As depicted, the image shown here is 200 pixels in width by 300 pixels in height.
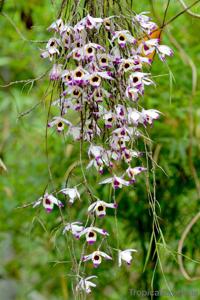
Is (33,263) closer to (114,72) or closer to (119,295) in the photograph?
(119,295)

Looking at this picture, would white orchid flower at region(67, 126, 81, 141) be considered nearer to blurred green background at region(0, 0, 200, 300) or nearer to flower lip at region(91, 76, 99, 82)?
flower lip at region(91, 76, 99, 82)

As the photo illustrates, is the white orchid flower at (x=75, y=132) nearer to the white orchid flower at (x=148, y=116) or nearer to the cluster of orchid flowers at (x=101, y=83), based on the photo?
the cluster of orchid flowers at (x=101, y=83)

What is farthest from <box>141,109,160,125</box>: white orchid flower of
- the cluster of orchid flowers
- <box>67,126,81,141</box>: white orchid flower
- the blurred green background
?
the blurred green background

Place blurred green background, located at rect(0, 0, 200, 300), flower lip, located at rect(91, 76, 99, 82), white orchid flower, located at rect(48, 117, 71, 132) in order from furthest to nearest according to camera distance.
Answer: blurred green background, located at rect(0, 0, 200, 300), white orchid flower, located at rect(48, 117, 71, 132), flower lip, located at rect(91, 76, 99, 82)

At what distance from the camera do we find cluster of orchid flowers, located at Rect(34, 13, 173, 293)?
99 centimetres

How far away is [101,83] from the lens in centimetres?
101

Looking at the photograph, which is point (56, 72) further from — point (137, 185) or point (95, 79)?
point (137, 185)

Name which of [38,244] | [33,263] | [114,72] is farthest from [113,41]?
[33,263]

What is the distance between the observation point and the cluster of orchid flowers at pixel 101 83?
99 cm

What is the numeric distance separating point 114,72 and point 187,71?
0.86 metres

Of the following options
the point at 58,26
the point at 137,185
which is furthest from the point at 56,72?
the point at 137,185

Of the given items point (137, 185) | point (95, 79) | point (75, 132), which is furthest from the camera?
point (137, 185)

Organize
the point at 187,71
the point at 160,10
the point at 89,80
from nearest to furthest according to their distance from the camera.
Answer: the point at 89,80
the point at 187,71
the point at 160,10

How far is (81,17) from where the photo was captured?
107 centimetres
